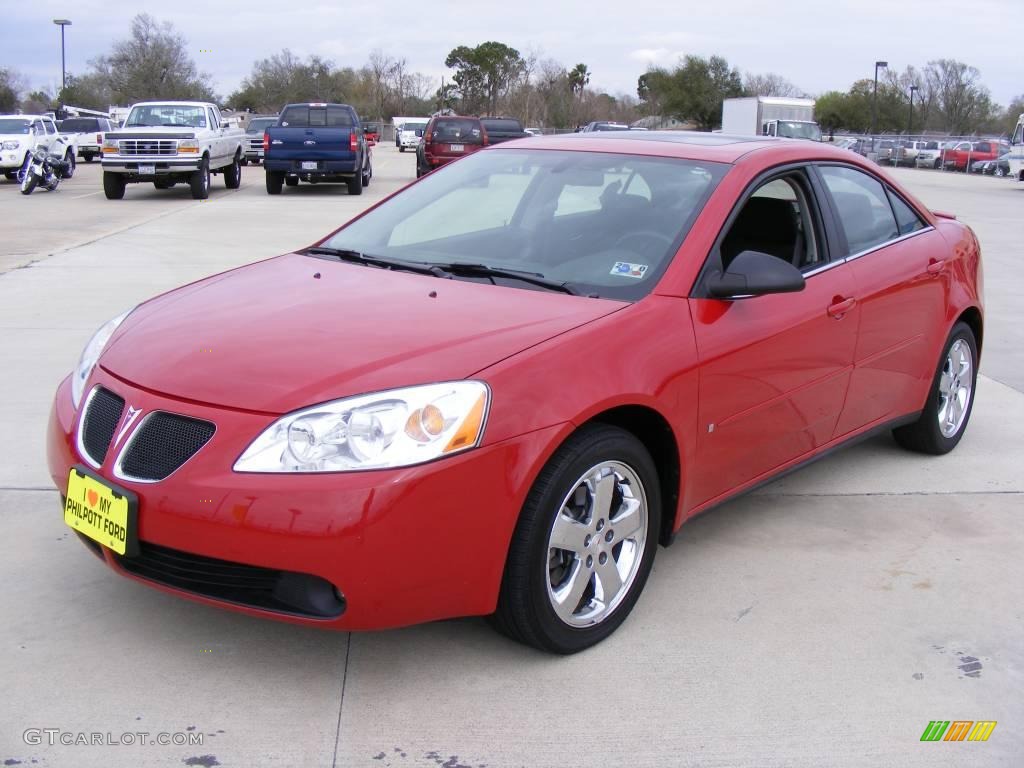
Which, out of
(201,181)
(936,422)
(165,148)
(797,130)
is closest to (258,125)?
(201,181)

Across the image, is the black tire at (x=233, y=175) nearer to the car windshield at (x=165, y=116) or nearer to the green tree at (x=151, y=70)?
the car windshield at (x=165, y=116)

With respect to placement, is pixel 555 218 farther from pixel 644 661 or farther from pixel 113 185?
pixel 113 185

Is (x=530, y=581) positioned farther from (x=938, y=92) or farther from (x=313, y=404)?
(x=938, y=92)

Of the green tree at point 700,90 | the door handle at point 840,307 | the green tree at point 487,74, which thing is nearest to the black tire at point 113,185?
the door handle at point 840,307

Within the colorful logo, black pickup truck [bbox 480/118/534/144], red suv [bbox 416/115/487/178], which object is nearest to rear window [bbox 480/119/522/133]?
black pickup truck [bbox 480/118/534/144]

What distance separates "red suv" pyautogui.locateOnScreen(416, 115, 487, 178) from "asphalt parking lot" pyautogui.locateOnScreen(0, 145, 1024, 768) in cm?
2176

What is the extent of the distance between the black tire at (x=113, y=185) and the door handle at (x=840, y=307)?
1830 cm

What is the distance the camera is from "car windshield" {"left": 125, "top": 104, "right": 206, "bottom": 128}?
20.3 m

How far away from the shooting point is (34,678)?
118 inches

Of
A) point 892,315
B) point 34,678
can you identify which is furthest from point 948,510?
point 34,678

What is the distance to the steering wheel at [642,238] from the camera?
366cm

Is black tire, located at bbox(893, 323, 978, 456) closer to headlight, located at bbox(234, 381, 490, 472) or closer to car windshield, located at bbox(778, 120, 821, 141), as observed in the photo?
headlight, located at bbox(234, 381, 490, 472)

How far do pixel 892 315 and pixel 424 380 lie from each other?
2478 mm

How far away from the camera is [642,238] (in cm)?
372
